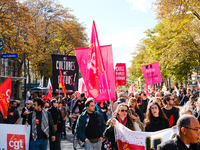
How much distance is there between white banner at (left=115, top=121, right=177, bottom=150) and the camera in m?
4.62

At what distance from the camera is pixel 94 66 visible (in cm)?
516

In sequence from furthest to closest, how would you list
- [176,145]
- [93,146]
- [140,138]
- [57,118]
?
[57,118] < [93,146] < [140,138] < [176,145]

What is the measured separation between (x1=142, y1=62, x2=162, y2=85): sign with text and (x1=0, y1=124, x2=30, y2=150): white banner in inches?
428

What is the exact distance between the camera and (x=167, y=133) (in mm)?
4656

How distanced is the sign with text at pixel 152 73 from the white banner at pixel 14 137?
35.7 feet

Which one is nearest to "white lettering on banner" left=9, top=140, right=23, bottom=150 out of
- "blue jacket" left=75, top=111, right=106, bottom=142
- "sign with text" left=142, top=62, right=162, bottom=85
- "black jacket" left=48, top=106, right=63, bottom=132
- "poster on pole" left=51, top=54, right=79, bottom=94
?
"blue jacket" left=75, top=111, right=106, bottom=142

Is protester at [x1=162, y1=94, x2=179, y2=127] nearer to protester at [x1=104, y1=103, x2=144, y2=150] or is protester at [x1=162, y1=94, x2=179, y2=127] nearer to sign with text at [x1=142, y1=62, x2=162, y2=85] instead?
protester at [x1=104, y1=103, x2=144, y2=150]

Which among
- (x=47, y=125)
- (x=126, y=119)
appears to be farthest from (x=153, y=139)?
→ (x=47, y=125)

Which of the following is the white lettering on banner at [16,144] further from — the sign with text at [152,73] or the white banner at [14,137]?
the sign with text at [152,73]

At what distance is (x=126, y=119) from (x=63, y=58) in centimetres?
639

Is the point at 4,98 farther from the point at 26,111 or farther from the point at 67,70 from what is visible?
the point at 67,70

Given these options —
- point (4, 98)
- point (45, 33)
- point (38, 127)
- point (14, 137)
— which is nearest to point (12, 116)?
point (4, 98)

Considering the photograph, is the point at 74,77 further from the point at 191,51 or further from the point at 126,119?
the point at 191,51

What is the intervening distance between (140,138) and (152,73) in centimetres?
1147
